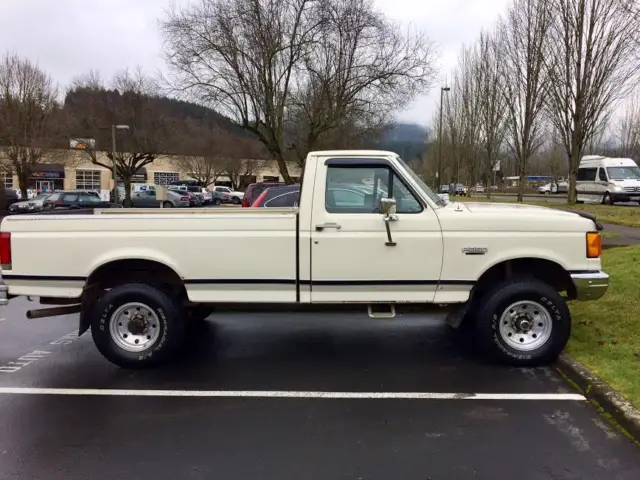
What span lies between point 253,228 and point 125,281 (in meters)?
1.51

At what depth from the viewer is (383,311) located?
5.24 metres

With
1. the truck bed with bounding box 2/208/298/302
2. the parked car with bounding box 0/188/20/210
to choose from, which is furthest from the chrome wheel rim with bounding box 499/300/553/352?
the parked car with bounding box 0/188/20/210

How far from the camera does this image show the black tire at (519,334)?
501cm

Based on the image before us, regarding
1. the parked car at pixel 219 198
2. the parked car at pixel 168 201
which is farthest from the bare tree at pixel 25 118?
the parked car at pixel 219 198

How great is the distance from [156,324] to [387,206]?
2.53m

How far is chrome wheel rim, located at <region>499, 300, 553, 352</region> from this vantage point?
5.09 meters

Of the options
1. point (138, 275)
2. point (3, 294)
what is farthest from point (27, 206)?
point (138, 275)

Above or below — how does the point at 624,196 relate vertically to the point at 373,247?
above

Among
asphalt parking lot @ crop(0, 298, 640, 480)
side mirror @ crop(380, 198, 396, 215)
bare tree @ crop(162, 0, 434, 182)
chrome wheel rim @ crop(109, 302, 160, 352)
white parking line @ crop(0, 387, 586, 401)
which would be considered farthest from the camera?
bare tree @ crop(162, 0, 434, 182)

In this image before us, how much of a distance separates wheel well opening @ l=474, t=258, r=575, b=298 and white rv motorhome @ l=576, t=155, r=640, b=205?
27.1 metres

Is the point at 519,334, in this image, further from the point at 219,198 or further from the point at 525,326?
the point at 219,198

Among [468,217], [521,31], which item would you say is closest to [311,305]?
[468,217]

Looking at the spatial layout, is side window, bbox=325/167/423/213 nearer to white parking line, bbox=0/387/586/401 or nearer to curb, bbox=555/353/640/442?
white parking line, bbox=0/387/586/401

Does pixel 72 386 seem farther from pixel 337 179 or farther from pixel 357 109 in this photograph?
pixel 357 109
